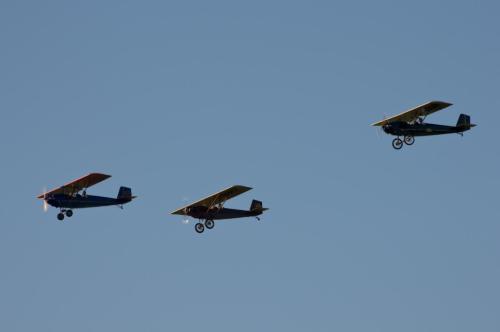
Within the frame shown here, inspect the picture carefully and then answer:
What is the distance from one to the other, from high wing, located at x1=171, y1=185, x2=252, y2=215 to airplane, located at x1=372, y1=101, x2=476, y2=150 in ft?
35.8

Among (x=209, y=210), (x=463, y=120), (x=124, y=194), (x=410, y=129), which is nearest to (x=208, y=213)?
(x=209, y=210)

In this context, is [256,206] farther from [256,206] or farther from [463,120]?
[463,120]

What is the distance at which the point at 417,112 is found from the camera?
89625 millimetres

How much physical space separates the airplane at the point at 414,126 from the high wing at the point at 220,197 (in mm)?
10898

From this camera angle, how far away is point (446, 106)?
8950cm

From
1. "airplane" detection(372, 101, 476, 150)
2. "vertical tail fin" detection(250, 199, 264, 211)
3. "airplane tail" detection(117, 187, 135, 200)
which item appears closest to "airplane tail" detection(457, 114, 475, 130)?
"airplane" detection(372, 101, 476, 150)

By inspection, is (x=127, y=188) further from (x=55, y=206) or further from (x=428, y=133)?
(x=428, y=133)

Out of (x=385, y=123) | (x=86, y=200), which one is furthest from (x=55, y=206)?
(x=385, y=123)

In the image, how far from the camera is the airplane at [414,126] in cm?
8944

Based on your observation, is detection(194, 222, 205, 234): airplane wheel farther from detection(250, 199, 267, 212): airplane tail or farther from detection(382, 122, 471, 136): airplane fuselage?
detection(382, 122, 471, 136): airplane fuselage

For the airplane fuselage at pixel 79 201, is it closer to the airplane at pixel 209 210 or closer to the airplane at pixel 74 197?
the airplane at pixel 74 197

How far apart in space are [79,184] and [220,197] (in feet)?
34.9

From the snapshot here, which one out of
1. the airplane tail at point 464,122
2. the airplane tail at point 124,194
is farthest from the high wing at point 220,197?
the airplane tail at point 464,122

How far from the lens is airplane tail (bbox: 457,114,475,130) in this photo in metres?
90.1
